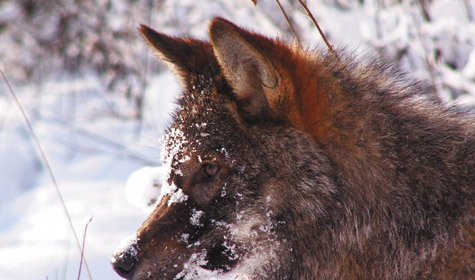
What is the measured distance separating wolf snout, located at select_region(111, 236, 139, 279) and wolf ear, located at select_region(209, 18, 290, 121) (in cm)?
87

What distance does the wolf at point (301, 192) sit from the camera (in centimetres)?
251

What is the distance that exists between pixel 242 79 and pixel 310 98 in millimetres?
355

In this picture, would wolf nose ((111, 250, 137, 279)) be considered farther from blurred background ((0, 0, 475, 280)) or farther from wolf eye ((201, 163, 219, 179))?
blurred background ((0, 0, 475, 280))

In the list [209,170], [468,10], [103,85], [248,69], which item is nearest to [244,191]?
[209,170]

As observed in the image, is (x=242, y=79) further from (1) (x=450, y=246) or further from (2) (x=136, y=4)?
(2) (x=136, y=4)

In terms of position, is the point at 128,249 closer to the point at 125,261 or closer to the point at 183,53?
the point at 125,261

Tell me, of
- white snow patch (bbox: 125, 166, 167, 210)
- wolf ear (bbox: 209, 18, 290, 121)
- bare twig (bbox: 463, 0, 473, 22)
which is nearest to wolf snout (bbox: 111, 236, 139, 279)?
wolf ear (bbox: 209, 18, 290, 121)

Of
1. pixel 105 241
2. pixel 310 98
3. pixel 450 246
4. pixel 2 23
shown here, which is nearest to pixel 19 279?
pixel 105 241

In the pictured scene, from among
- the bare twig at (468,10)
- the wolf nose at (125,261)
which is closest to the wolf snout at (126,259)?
the wolf nose at (125,261)

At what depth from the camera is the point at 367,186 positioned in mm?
2568

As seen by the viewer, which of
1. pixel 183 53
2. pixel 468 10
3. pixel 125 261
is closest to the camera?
pixel 125 261

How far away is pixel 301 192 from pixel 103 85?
331 inches

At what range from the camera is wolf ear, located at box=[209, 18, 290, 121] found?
2336 mm

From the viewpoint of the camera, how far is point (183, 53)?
9.89 feet
